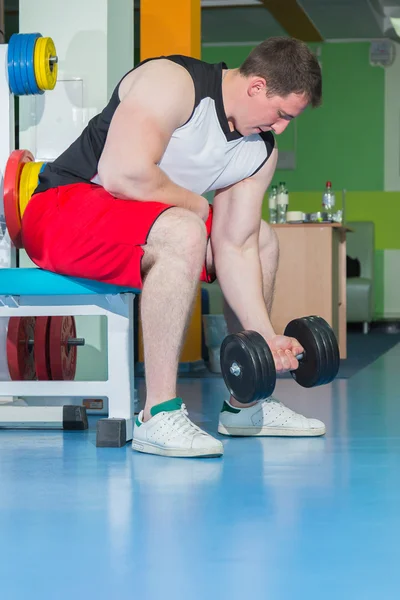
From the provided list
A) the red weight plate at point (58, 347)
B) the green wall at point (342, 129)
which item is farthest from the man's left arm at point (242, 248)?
the green wall at point (342, 129)

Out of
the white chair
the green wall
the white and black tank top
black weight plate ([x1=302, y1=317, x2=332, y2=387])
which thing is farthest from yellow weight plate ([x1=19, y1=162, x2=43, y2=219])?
the green wall

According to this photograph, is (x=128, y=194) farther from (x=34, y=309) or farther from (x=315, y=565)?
(x=315, y=565)

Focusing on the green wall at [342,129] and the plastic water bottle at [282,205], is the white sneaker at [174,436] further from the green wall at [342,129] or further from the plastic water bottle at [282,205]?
the green wall at [342,129]

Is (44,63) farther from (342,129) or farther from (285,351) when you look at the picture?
(342,129)

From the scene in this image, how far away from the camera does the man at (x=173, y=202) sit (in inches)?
80.3

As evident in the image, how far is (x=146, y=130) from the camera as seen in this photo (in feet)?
6.68

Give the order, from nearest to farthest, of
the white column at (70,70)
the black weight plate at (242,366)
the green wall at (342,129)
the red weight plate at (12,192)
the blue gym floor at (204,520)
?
1. the blue gym floor at (204,520)
2. the black weight plate at (242,366)
3. the red weight plate at (12,192)
4. the white column at (70,70)
5. the green wall at (342,129)

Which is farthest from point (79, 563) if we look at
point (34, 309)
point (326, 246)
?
point (326, 246)

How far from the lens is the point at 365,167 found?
9.14m

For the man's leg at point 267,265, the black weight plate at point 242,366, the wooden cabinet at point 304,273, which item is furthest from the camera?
the wooden cabinet at point 304,273

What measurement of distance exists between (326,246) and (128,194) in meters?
3.07

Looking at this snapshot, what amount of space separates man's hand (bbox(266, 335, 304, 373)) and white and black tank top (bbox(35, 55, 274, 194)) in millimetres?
462

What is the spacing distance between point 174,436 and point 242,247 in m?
0.56

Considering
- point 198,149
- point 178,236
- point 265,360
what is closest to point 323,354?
point 265,360
